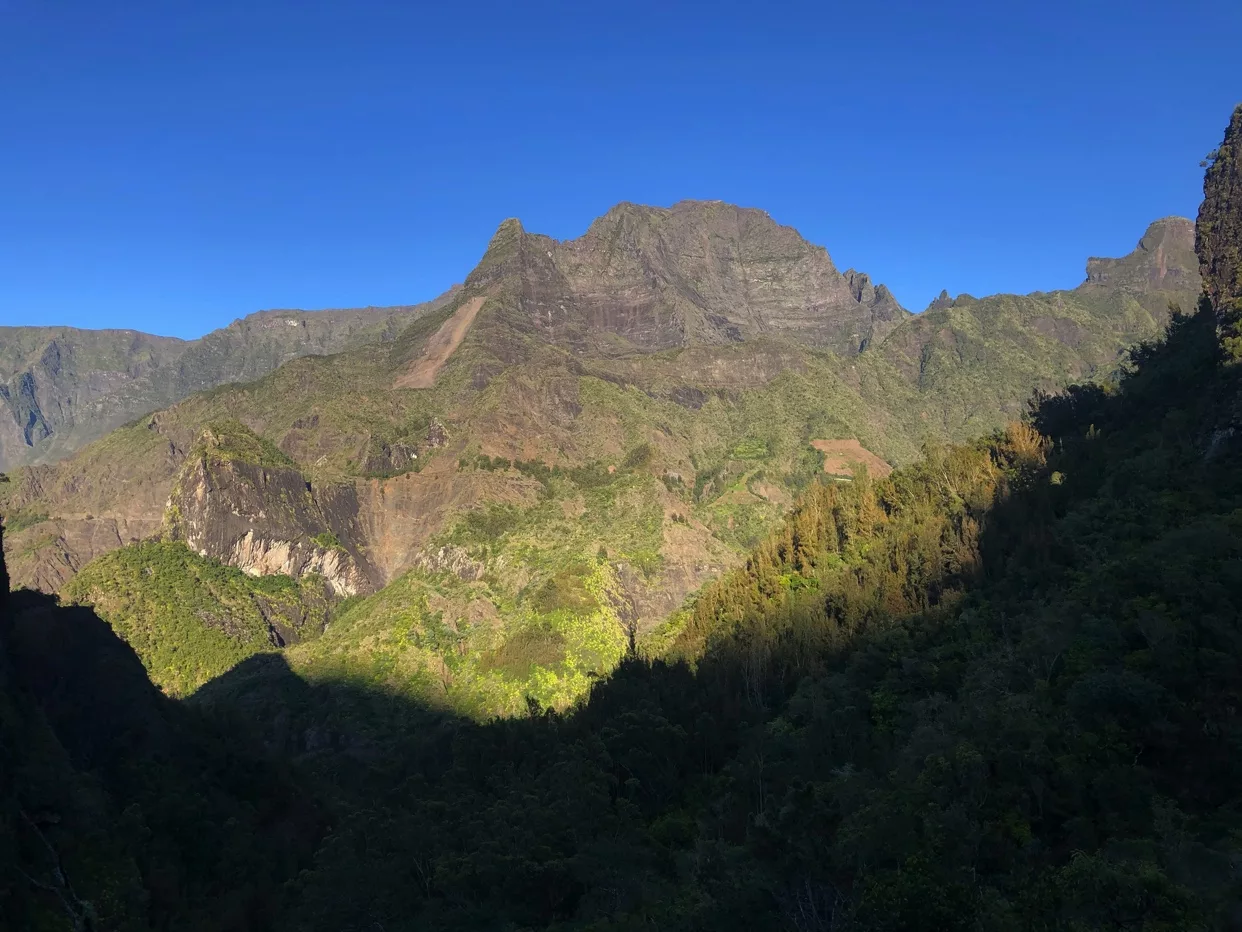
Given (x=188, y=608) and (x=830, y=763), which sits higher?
(x=188, y=608)

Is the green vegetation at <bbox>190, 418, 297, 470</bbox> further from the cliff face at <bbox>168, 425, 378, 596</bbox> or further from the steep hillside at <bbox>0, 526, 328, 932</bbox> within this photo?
the steep hillside at <bbox>0, 526, 328, 932</bbox>

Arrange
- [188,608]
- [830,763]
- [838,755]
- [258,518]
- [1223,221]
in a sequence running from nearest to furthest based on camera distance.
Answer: [830,763] → [838,755] → [1223,221] → [188,608] → [258,518]

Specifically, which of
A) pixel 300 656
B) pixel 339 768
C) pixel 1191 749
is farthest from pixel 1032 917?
pixel 300 656

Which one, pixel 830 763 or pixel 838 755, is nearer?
pixel 830 763

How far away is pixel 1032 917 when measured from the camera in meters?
20.5

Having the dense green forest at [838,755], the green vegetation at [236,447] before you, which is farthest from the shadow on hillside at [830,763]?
the green vegetation at [236,447]

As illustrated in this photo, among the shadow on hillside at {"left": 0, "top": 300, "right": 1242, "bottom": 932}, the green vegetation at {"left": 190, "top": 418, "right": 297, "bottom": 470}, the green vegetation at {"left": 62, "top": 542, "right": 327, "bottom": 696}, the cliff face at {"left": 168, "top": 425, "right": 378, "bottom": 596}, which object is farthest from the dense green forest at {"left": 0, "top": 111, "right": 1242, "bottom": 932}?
the green vegetation at {"left": 190, "top": 418, "right": 297, "bottom": 470}

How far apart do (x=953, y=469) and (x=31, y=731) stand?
92.8 metres

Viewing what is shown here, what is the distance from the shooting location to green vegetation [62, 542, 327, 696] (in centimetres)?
14725

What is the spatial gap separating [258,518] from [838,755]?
15758 centimetres

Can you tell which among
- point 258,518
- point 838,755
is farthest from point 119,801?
point 258,518

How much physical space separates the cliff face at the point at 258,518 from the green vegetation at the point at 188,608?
401 cm

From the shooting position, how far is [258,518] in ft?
582

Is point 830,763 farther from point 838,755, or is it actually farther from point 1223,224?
point 1223,224
